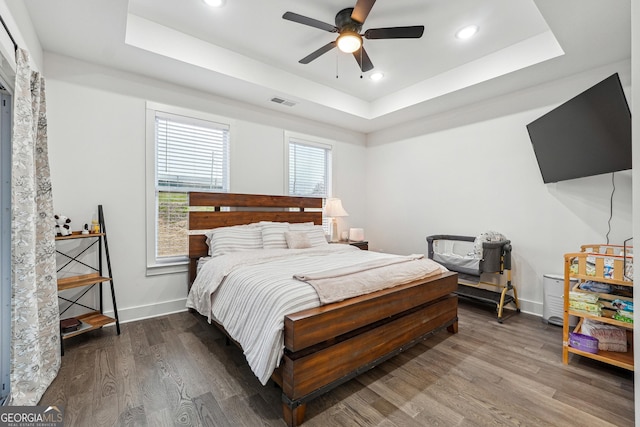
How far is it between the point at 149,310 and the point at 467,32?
4.54 metres

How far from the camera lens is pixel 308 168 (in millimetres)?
4754

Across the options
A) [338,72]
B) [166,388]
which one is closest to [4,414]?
[166,388]

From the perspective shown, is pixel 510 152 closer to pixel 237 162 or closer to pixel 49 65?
pixel 237 162

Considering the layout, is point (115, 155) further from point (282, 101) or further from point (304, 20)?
point (304, 20)

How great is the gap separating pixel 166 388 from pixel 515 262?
155 inches

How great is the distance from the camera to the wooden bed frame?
1.66 meters

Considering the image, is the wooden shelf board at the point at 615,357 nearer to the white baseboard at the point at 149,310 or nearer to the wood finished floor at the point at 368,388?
the wood finished floor at the point at 368,388

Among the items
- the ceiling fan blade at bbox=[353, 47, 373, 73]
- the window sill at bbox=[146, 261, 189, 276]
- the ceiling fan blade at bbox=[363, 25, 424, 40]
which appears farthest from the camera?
the window sill at bbox=[146, 261, 189, 276]

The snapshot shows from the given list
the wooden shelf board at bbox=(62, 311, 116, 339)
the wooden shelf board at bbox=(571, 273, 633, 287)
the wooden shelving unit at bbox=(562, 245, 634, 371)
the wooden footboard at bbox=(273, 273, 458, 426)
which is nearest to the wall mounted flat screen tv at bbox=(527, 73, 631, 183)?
the wooden shelving unit at bbox=(562, 245, 634, 371)

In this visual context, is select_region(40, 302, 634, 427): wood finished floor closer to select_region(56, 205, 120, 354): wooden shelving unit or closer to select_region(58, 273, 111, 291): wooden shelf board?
select_region(56, 205, 120, 354): wooden shelving unit

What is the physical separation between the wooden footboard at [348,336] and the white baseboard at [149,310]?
220 cm

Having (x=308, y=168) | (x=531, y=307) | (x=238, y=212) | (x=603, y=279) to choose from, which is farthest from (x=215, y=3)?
(x=531, y=307)

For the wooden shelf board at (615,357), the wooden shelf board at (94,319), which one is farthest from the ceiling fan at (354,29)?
the wooden shelf board at (94,319)

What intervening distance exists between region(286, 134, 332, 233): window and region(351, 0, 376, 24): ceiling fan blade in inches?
89.3
